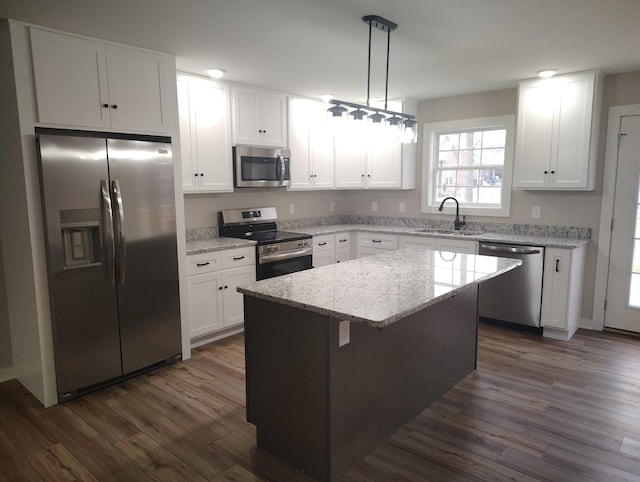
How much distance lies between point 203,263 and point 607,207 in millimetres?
3775

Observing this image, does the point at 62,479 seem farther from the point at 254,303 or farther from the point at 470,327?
the point at 470,327

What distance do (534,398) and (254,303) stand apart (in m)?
2.05

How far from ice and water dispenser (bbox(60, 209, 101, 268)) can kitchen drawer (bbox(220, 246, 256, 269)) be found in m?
1.14

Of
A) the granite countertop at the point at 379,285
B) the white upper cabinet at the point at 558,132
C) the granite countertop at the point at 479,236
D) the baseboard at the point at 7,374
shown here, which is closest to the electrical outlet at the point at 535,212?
the granite countertop at the point at 479,236

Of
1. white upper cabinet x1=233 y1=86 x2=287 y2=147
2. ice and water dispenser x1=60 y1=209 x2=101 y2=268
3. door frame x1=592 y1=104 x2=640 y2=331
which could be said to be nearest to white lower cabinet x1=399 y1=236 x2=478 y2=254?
door frame x1=592 y1=104 x2=640 y2=331

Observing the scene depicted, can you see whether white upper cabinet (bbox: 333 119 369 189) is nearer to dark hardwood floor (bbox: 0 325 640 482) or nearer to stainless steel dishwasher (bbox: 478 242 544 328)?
stainless steel dishwasher (bbox: 478 242 544 328)

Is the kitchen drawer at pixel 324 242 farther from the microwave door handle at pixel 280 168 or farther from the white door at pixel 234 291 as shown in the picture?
the white door at pixel 234 291

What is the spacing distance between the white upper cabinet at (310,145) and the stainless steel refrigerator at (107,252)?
1792 mm

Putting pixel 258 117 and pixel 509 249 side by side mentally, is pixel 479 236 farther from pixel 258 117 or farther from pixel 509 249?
pixel 258 117

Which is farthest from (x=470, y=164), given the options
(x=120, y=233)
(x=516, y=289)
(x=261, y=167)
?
(x=120, y=233)

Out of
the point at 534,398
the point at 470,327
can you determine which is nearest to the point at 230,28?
the point at 470,327

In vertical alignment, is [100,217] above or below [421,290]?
above

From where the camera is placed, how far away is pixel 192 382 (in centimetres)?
323

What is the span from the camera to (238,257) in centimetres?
400
